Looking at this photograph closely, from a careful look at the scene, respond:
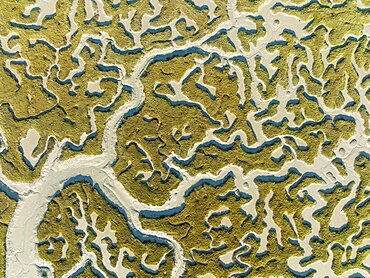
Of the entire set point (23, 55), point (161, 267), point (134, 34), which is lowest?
point (161, 267)

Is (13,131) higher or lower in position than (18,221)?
higher

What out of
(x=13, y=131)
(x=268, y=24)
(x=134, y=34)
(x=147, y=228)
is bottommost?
(x=147, y=228)

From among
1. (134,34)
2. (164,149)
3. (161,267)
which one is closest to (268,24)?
(134,34)

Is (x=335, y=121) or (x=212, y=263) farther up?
(x=335, y=121)

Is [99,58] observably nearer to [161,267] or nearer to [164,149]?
[164,149]

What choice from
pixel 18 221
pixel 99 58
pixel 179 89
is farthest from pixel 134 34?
pixel 18 221

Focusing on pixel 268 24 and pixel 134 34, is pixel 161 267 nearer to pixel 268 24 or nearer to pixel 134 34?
pixel 134 34

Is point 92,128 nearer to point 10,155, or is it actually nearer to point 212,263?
point 10,155

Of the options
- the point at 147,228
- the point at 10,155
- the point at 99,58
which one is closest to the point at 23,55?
the point at 99,58
